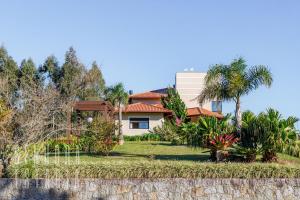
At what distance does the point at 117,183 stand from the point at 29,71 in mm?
40085

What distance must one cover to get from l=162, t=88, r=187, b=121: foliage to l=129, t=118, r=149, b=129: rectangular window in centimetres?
280

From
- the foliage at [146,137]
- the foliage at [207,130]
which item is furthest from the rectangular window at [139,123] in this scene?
the foliage at [207,130]

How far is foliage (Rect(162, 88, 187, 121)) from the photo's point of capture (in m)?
47.2

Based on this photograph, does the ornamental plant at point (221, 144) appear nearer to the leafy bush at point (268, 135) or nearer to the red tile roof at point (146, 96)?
the leafy bush at point (268, 135)

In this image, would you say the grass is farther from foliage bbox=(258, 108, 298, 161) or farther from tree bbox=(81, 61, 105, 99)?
tree bbox=(81, 61, 105, 99)

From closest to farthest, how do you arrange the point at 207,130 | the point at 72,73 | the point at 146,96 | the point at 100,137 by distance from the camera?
the point at 207,130, the point at 100,137, the point at 146,96, the point at 72,73

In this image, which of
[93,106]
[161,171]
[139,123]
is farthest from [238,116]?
[139,123]

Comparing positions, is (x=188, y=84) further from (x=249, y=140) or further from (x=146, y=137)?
(x=249, y=140)

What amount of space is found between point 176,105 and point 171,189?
31.0 meters

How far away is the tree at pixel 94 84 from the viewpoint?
5547cm

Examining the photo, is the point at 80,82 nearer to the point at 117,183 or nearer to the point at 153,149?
the point at 153,149

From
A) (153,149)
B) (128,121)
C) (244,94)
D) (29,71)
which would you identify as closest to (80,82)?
(29,71)

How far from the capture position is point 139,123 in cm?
4678

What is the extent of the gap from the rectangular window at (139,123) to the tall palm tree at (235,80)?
19636 millimetres
